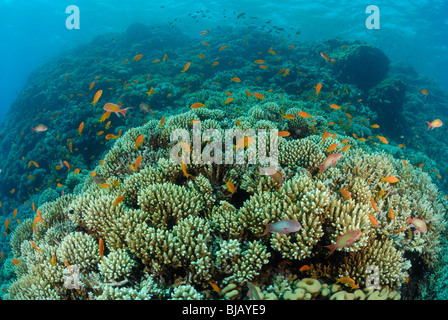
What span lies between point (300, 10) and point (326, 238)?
5047cm

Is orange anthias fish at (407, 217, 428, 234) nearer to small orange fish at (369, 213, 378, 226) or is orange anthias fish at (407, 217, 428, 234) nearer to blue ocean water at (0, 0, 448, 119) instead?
small orange fish at (369, 213, 378, 226)

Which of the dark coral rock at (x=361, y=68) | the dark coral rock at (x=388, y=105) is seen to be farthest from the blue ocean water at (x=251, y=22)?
the dark coral rock at (x=388, y=105)

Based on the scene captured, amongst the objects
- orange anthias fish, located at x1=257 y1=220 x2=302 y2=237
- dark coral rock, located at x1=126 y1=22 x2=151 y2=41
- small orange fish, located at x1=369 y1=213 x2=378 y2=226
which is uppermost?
dark coral rock, located at x1=126 y1=22 x2=151 y2=41

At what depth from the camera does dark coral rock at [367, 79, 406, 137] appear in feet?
51.5

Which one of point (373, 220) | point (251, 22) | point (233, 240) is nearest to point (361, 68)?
point (373, 220)

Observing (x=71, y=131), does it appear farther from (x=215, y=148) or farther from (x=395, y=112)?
(x=395, y=112)

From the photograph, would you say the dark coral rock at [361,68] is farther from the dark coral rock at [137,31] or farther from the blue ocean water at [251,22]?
the dark coral rock at [137,31]

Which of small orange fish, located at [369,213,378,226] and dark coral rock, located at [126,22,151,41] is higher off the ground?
dark coral rock, located at [126,22,151,41]

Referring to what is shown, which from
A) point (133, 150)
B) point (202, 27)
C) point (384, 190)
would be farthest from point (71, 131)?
point (202, 27)

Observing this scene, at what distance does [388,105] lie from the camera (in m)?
15.8

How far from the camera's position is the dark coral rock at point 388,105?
15.7 metres

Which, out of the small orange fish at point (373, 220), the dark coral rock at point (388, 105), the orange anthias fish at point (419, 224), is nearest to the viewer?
the small orange fish at point (373, 220)

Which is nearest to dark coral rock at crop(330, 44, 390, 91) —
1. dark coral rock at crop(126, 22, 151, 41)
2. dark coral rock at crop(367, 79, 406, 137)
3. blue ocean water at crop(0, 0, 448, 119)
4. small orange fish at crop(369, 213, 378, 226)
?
dark coral rock at crop(367, 79, 406, 137)

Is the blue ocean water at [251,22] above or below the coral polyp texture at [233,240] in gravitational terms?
above
